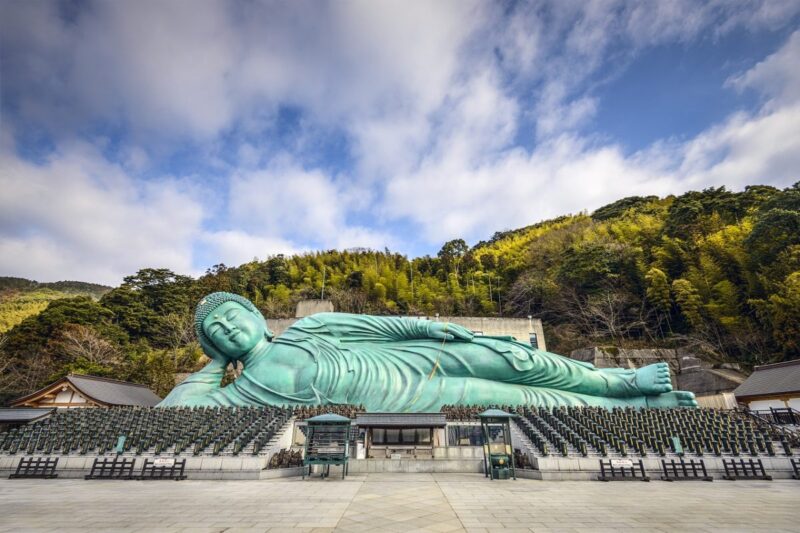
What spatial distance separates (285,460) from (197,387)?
622 centimetres

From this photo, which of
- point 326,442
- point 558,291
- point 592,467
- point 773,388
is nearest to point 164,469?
point 326,442

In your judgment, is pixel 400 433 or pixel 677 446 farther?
pixel 400 433

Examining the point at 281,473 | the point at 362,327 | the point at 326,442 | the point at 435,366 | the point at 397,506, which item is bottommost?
the point at 397,506

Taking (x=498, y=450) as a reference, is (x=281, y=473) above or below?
below

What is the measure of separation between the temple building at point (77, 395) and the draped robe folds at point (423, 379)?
20.5ft

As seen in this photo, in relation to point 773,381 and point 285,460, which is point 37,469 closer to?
point 285,460

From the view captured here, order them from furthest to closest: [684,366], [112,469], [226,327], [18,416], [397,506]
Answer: [684,366] → [226,327] → [18,416] → [112,469] → [397,506]

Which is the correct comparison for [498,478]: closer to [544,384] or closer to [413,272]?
[544,384]

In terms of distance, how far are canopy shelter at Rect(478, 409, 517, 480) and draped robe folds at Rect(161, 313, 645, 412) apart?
413 centimetres

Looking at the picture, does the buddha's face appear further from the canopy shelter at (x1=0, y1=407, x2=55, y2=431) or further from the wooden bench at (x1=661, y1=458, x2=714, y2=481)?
the wooden bench at (x1=661, y1=458, x2=714, y2=481)

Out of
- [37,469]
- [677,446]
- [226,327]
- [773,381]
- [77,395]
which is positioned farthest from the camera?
[77,395]

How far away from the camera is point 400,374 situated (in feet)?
49.3

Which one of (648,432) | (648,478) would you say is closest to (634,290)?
(648,432)

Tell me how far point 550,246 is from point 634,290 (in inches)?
409
